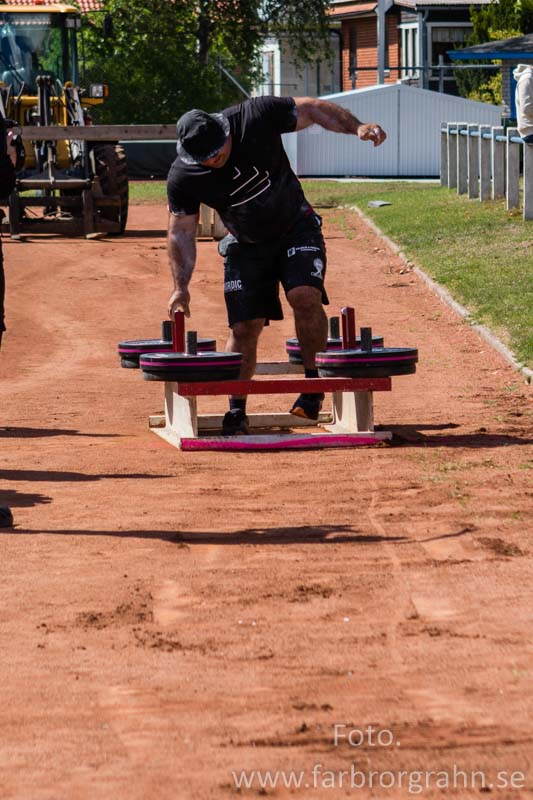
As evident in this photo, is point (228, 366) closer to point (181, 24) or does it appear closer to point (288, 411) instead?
point (288, 411)

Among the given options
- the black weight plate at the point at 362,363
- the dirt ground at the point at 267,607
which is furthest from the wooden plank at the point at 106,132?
the black weight plate at the point at 362,363

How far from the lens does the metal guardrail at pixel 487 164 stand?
830 inches

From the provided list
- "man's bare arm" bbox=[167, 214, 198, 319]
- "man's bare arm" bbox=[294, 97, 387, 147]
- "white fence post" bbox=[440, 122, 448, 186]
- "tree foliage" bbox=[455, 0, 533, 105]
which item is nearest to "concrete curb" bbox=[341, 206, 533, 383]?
"man's bare arm" bbox=[294, 97, 387, 147]

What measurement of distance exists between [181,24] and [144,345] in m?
37.5

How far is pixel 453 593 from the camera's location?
5562 mm

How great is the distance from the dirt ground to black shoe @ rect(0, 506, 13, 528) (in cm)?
7

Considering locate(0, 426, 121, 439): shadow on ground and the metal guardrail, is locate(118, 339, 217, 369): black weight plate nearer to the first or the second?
locate(0, 426, 121, 439): shadow on ground

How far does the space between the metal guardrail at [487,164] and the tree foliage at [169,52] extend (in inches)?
615

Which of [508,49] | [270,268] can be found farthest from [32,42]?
[270,268]

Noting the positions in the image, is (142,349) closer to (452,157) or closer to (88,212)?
(88,212)

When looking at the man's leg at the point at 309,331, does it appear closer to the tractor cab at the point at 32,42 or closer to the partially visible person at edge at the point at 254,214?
the partially visible person at edge at the point at 254,214

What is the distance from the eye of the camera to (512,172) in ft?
71.5

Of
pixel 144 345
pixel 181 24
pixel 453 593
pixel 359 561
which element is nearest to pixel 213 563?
pixel 359 561

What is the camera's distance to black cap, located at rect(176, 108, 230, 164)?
27.0 ft
